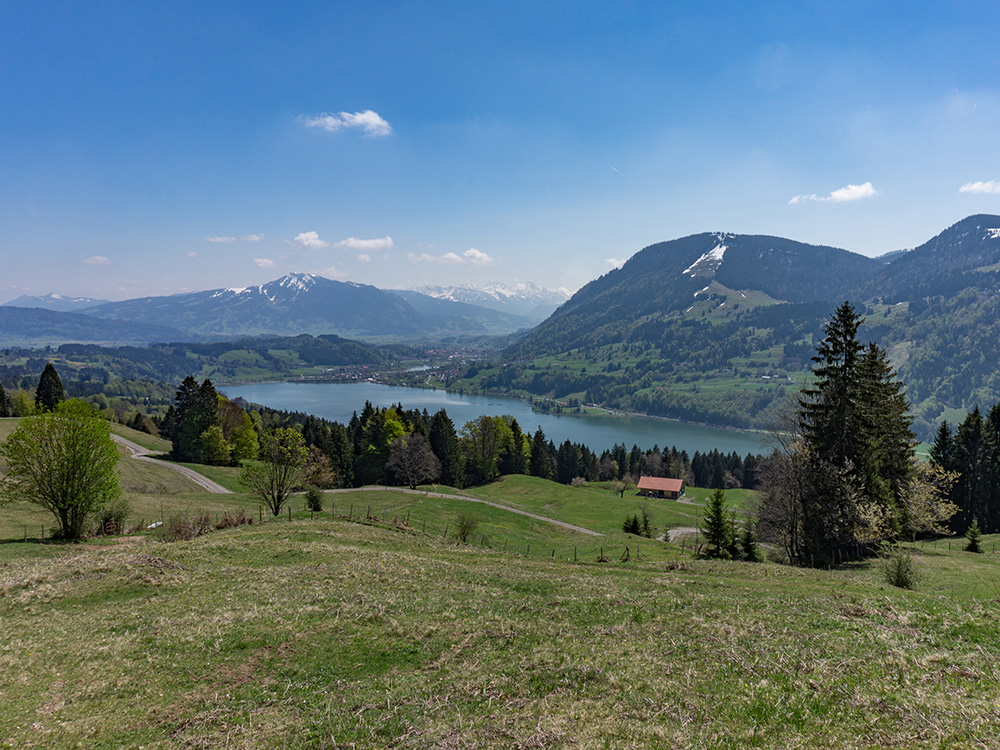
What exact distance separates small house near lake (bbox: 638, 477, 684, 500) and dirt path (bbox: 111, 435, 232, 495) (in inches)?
3097

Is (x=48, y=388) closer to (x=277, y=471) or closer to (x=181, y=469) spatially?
(x=181, y=469)

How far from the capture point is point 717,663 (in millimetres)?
12656

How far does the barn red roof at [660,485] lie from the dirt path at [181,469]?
78.5 meters

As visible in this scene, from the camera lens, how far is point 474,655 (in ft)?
46.1

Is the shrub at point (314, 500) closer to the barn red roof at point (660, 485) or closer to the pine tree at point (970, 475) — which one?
the pine tree at point (970, 475)

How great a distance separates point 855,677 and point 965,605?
9.88m

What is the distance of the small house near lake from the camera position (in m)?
99.6

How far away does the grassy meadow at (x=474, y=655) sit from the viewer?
31.8ft

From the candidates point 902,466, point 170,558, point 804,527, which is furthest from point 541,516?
point 170,558

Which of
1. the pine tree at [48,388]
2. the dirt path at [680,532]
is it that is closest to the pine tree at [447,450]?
the dirt path at [680,532]

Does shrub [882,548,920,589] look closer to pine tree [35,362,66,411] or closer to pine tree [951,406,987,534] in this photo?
pine tree [951,406,987,534]

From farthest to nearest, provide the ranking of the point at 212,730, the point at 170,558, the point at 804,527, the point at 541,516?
the point at 541,516 → the point at 804,527 → the point at 170,558 → the point at 212,730

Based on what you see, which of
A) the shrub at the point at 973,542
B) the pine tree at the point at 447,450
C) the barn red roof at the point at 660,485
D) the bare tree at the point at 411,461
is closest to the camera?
the shrub at the point at 973,542

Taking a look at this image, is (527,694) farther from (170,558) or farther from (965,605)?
(170,558)
